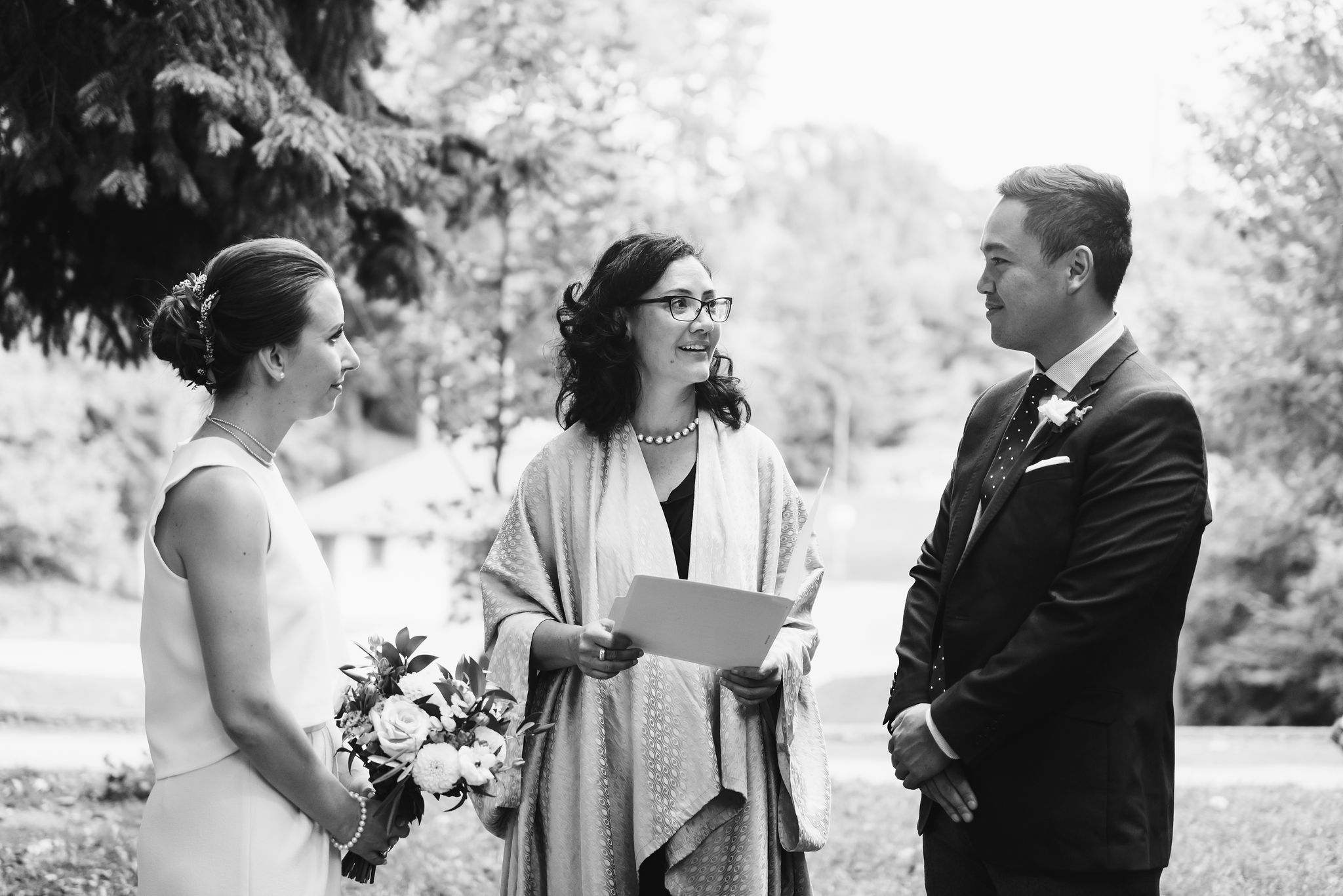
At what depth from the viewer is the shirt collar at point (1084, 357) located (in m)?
2.96

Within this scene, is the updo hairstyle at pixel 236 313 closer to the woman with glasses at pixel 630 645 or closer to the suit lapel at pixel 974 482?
the woman with glasses at pixel 630 645

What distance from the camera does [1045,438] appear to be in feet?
9.61

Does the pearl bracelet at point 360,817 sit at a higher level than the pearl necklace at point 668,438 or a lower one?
lower

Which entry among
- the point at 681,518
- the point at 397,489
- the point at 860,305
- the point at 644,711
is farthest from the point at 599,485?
the point at 860,305

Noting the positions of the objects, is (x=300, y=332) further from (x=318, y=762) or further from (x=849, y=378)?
(x=849, y=378)

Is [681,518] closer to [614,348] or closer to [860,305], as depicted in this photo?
[614,348]

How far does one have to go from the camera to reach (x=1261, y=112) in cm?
934

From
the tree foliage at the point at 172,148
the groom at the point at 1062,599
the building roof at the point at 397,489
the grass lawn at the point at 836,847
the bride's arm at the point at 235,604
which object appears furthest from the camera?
the building roof at the point at 397,489

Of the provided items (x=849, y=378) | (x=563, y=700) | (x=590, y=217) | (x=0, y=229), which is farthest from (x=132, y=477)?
(x=849, y=378)

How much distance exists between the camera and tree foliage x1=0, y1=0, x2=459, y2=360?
4.81 meters

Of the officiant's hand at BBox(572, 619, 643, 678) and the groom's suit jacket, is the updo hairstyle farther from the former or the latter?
the groom's suit jacket

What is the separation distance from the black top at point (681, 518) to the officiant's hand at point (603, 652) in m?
0.36

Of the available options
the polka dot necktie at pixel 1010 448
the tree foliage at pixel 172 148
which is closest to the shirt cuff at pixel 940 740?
the polka dot necktie at pixel 1010 448

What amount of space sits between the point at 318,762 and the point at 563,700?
0.90 m
